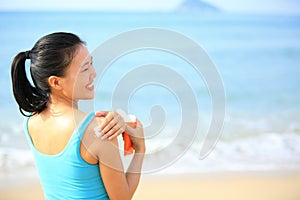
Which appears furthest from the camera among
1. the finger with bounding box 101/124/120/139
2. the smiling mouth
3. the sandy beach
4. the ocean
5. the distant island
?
the distant island

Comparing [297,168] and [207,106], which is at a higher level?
[297,168]

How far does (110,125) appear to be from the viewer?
49.6 inches

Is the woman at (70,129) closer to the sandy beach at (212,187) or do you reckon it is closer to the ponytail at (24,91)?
the ponytail at (24,91)

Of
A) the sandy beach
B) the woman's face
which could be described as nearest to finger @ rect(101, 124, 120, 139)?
the woman's face

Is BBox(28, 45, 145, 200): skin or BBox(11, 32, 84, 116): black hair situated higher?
BBox(11, 32, 84, 116): black hair

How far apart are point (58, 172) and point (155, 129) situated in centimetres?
57

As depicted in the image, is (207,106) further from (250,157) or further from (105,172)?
(105,172)

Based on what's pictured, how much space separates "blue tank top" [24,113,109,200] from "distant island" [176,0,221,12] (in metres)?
12.2

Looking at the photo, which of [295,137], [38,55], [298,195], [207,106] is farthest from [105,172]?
[207,106]

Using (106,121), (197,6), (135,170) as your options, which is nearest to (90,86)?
(106,121)

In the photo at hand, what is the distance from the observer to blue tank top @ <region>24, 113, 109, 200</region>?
1.28m

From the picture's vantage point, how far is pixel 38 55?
1330mm

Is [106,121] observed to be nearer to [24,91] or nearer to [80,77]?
[80,77]

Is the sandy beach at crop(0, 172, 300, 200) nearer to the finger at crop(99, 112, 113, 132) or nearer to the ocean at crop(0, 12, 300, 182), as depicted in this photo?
the ocean at crop(0, 12, 300, 182)
